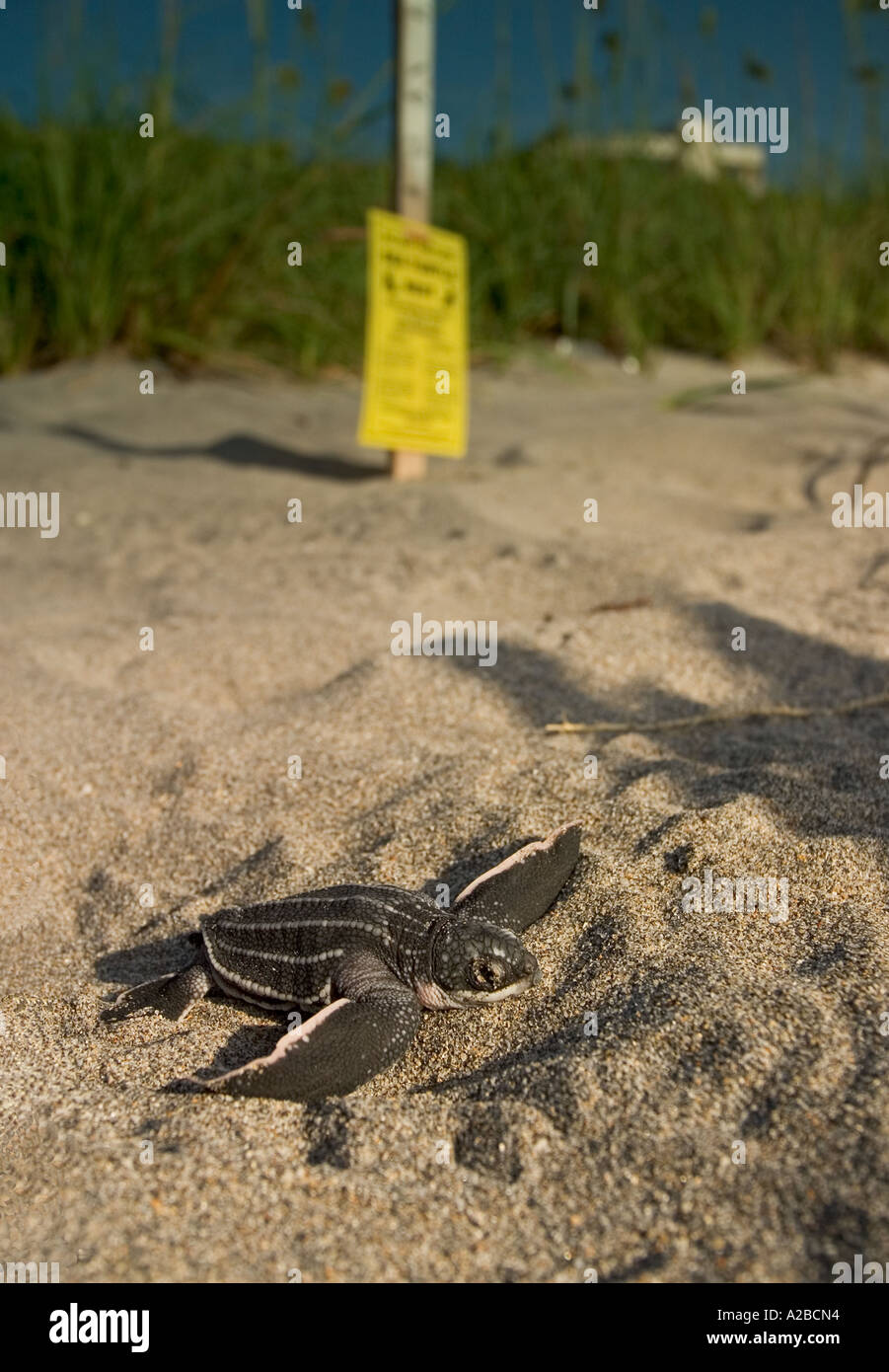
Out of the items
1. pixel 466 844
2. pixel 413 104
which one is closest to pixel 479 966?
pixel 466 844

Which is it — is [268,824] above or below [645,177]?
below

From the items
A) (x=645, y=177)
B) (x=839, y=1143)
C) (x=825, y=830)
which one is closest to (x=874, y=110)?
(x=645, y=177)

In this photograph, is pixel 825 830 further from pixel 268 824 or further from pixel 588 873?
pixel 268 824

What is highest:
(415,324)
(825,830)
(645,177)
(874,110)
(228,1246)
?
(874,110)

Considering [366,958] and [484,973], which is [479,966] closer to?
[484,973]

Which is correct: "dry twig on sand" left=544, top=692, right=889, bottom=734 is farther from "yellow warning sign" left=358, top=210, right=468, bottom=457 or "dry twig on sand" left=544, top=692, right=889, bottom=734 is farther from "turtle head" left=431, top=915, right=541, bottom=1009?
"yellow warning sign" left=358, top=210, right=468, bottom=457

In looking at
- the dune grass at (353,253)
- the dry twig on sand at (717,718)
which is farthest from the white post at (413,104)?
the dry twig on sand at (717,718)
